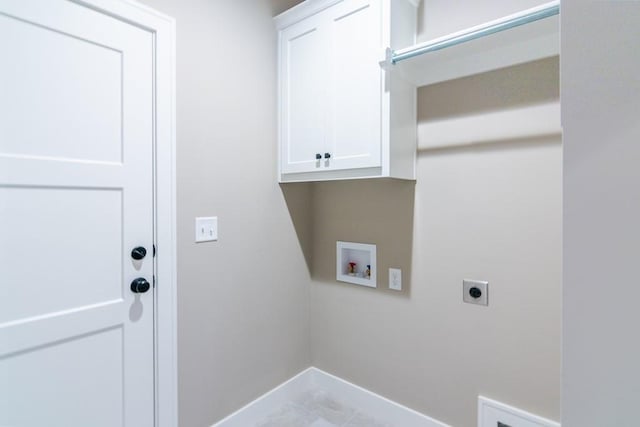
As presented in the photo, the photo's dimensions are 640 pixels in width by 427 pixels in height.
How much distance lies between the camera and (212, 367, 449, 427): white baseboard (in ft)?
5.66

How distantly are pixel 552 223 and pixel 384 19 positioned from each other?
3.78 ft

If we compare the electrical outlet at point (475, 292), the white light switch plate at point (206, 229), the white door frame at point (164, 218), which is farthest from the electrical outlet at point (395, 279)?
the white door frame at point (164, 218)

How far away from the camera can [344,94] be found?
63.4 inches

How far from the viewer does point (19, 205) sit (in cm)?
109

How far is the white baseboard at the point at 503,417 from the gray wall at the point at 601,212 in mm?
1411

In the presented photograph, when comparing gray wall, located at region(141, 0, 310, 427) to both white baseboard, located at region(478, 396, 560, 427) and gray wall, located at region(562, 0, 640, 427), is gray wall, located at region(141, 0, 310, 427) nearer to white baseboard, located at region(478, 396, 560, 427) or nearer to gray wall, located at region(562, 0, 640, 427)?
white baseboard, located at region(478, 396, 560, 427)

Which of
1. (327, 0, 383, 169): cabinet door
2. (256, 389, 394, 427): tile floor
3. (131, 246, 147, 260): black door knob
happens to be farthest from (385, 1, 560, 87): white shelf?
(256, 389, 394, 427): tile floor

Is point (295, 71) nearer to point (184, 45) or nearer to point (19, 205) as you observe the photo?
point (184, 45)

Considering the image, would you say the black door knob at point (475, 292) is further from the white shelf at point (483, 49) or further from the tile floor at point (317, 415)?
the white shelf at point (483, 49)

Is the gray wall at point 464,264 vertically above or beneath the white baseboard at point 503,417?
above

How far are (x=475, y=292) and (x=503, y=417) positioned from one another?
558 millimetres

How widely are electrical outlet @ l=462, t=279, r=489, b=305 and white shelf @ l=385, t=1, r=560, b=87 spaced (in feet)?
3.27

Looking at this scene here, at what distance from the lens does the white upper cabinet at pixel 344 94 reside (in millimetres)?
1487

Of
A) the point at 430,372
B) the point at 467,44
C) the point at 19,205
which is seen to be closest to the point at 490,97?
the point at 467,44
